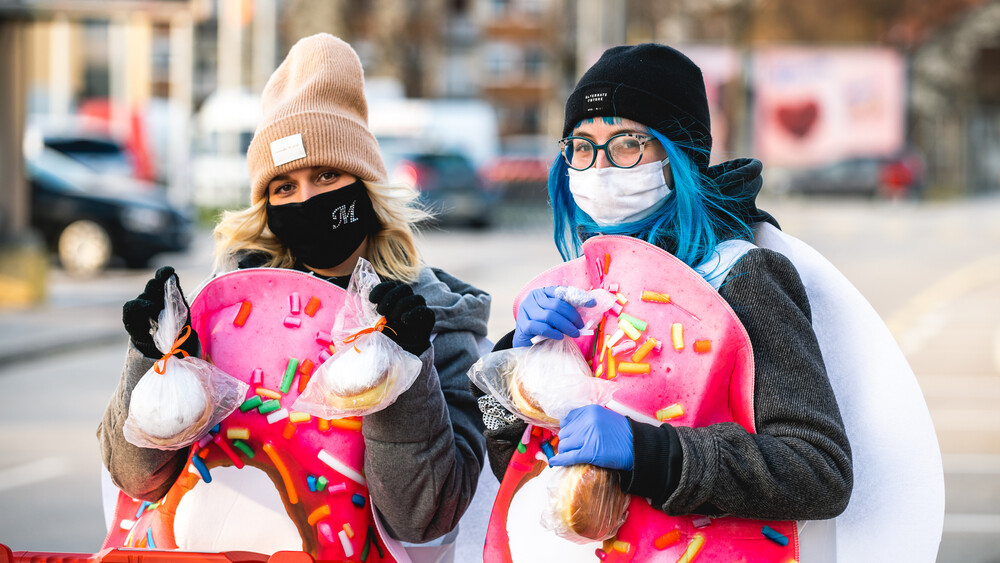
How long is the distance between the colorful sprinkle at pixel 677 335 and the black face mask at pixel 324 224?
3.59ft

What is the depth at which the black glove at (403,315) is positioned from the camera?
2568 mm

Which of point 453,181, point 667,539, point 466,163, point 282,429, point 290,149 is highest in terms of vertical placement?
point 466,163

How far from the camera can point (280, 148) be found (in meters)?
3.11

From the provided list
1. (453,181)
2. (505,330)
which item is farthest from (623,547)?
(453,181)

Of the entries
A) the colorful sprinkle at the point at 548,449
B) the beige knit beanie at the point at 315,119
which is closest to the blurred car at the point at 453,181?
the beige knit beanie at the point at 315,119

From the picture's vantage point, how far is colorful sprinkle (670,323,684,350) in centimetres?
236

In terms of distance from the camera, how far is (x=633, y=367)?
2365mm

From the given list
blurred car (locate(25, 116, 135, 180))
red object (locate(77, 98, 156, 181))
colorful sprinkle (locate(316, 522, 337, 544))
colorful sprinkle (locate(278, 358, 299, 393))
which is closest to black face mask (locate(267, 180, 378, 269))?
colorful sprinkle (locate(278, 358, 299, 393))

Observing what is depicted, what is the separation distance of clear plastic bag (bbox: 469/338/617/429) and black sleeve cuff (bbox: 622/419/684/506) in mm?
120

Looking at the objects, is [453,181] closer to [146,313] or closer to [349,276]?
[349,276]

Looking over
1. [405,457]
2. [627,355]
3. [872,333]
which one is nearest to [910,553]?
[872,333]

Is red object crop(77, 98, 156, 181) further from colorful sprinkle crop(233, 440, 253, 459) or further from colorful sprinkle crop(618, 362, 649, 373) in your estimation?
colorful sprinkle crop(618, 362, 649, 373)

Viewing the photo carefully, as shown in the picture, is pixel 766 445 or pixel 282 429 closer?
pixel 766 445

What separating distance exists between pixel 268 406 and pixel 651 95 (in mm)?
1118
